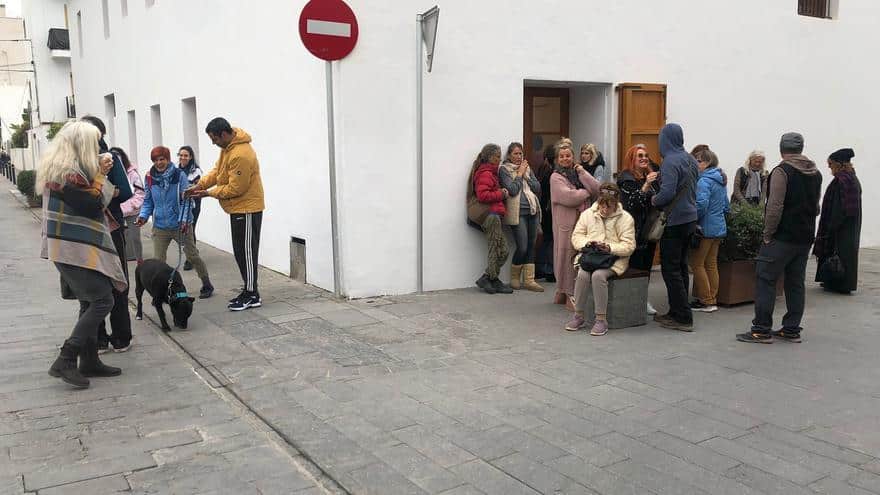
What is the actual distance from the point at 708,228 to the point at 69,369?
5.75 metres

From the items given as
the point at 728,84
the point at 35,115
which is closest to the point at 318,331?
the point at 728,84

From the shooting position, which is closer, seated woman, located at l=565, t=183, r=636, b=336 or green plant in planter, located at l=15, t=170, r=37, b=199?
seated woman, located at l=565, t=183, r=636, b=336

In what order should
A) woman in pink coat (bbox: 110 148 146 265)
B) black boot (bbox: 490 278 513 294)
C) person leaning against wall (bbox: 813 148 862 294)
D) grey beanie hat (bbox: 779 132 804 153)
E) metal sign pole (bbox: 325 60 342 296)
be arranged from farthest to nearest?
1. black boot (bbox: 490 278 513 294)
2. person leaning against wall (bbox: 813 148 862 294)
3. metal sign pole (bbox: 325 60 342 296)
4. woman in pink coat (bbox: 110 148 146 265)
5. grey beanie hat (bbox: 779 132 804 153)

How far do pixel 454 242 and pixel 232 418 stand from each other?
4109 mm

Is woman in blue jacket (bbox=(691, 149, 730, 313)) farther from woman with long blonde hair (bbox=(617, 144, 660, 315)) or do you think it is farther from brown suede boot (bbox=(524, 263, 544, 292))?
brown suede boot (bbox=(524, 263, 544, 292))

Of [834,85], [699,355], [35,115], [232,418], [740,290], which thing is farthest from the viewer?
[35,115]

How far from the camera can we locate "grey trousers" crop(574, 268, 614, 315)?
21.0 feet

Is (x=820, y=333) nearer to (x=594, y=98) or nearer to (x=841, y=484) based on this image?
(x=841, y=484)

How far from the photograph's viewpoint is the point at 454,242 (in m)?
8.23

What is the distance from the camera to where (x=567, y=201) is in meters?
7.27

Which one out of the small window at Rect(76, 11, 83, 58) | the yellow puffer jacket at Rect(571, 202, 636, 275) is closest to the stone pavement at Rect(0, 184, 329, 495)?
the yellow puffer jacket at Rect(571, 202, 636, 275)

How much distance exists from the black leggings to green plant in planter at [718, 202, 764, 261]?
2.02m

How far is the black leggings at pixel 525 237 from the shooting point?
321 inches

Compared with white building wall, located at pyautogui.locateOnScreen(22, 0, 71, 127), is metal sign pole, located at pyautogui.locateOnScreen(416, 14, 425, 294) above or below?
below
